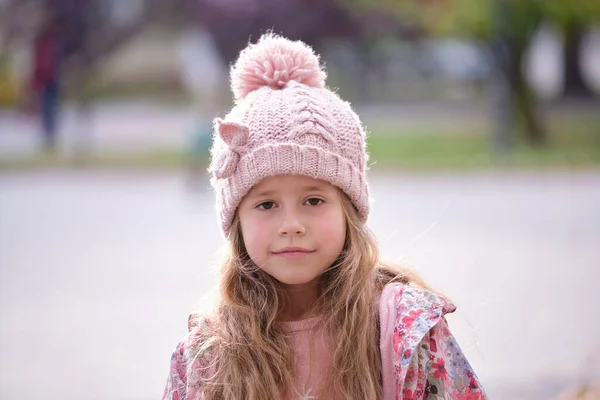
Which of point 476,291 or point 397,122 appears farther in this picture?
point 397,122

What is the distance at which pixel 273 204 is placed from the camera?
2852mm

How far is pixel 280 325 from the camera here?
2883mm

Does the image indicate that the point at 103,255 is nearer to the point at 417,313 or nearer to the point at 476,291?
the point at 476,291

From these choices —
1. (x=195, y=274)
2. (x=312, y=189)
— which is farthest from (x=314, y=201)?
(x=195, y=274)

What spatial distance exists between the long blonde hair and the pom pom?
1.12ft

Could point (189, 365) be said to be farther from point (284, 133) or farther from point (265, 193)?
point (284, 133)

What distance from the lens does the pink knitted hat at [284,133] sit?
282 cm

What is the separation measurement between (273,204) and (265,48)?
44 centimetres

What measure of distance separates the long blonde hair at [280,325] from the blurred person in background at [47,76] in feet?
58.8

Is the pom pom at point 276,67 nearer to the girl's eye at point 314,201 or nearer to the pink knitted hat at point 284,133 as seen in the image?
the pink knitted hat at point 284,133

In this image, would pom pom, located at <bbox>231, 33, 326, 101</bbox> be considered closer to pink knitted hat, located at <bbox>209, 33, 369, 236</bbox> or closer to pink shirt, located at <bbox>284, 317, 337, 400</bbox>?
pink knitted hat, located at <bbox>209, 33, 369, 236</bbox>

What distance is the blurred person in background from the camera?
2144 cm

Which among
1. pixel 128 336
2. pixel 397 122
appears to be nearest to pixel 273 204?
pixel 128 336

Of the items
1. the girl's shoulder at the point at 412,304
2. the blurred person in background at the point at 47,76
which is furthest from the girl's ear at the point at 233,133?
the blurred person in background at the point at 47,76
